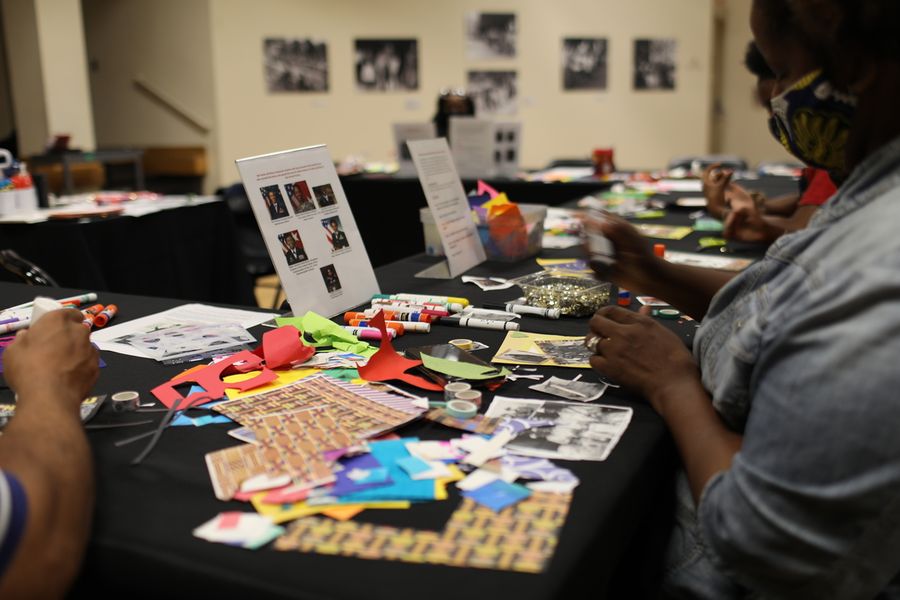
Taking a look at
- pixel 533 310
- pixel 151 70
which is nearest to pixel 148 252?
pixel 533 310

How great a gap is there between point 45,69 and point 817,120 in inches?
277

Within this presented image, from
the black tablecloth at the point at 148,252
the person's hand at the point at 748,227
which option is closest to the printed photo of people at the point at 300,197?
the person's hand at the point at 748,227

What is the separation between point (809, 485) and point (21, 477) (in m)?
0.76

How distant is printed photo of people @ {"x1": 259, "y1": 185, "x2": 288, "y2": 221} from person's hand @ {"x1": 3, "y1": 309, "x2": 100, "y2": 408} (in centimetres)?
45

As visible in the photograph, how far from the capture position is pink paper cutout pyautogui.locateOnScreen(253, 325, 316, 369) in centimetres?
123

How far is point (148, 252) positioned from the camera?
344cm

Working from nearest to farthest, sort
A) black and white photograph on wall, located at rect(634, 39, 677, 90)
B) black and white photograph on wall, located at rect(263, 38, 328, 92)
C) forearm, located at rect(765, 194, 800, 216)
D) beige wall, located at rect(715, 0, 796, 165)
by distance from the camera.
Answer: forearm, located at rect(765, 194, 800, 216) → black and white photograph on wall, located at rect(263, 38, 328, 92) → black and white photograph on wall, located at rect(634, 39, 677, 90) → beige wall, located at rect(715, 0, 796, 165)

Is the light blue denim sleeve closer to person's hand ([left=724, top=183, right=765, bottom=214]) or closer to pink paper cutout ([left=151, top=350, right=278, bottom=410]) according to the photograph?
pink paper cutout ([left=151, top=350, right=278, bottom=410])

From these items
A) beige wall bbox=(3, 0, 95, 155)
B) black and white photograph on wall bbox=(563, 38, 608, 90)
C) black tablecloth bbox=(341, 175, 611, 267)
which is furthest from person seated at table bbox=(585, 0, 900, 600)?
black and white photograph on wall bbox=(563, 38, 608, 90)

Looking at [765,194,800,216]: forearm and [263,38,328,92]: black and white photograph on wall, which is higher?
[263,38,328,92]: black and white photograph on wall

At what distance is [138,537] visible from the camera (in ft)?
2.51

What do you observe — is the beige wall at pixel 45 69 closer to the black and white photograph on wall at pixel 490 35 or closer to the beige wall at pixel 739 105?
the black and white photograph on wall at pixel 490 35

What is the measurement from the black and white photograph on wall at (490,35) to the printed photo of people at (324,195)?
659 centimetres

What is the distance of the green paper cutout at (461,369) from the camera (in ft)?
3.82
